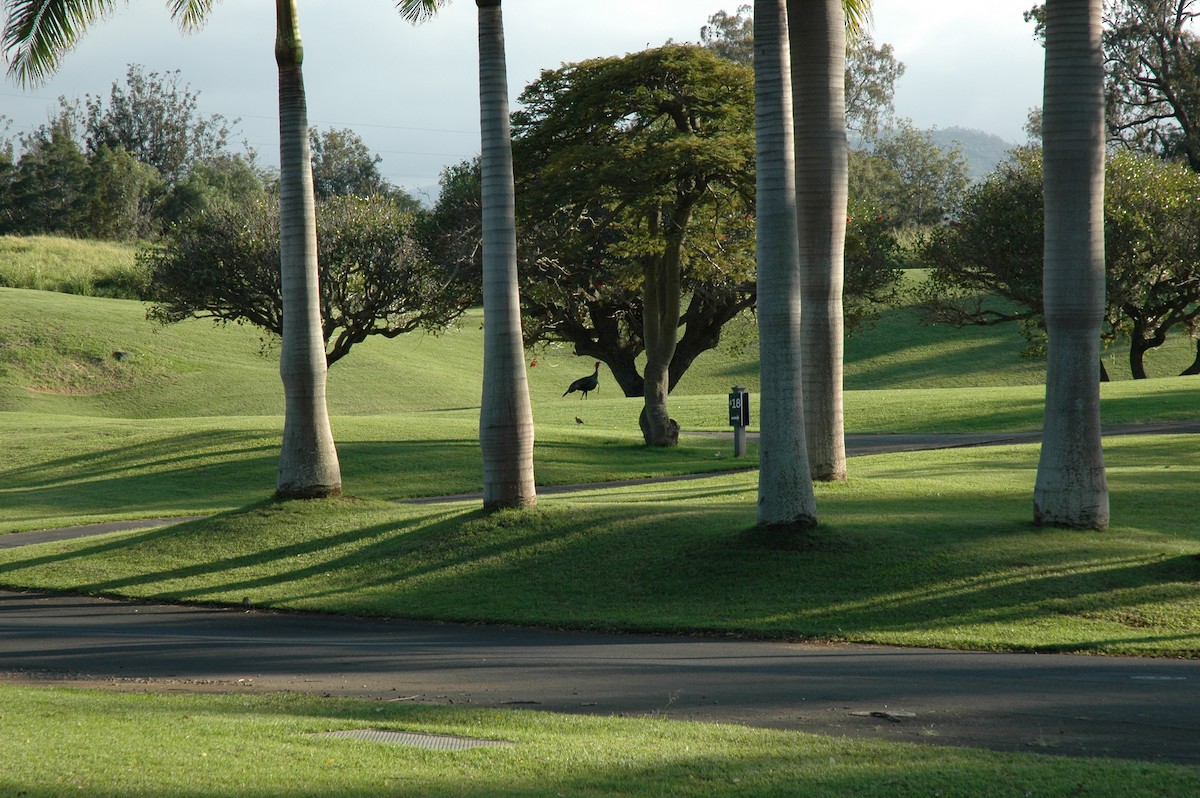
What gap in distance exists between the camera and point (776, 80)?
12.7m

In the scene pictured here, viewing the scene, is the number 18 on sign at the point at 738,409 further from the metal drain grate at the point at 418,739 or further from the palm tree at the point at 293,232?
the metal drain grate at the point at 418,739

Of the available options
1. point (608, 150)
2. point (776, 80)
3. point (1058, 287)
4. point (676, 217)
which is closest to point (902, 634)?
point (1058, 287)

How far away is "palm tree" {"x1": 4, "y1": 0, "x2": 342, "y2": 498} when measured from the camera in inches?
634

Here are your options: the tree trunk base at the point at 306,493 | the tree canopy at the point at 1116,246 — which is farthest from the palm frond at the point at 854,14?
the tree canopy at the point at 1116,246

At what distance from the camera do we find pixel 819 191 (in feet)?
53.5

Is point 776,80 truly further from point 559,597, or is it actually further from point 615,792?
point 615,792

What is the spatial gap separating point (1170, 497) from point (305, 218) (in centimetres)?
1282

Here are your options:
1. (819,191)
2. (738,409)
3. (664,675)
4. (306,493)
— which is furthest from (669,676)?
(738,409)

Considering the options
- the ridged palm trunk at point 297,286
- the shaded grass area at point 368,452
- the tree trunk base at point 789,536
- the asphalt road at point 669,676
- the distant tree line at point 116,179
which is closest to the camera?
the asphalt road at point 669,676

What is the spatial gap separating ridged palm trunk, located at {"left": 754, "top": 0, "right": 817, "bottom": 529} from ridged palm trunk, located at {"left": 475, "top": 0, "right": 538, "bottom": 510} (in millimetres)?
3313

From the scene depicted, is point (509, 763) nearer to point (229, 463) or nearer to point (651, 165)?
point (651, 165)

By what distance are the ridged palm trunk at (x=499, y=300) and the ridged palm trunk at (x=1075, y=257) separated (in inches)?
251

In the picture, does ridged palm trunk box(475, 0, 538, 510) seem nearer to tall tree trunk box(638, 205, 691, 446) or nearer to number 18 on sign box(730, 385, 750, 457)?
tall tree trunk box(638, 205, 691, 446)

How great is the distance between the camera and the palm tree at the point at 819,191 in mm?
16234
